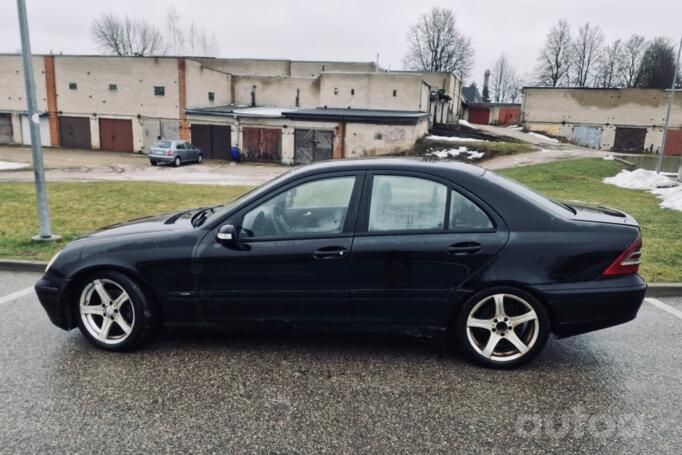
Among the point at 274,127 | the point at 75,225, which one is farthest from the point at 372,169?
the point at 274,127

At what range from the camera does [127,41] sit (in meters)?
71.9

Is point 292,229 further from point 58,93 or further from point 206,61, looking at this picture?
point 206,61

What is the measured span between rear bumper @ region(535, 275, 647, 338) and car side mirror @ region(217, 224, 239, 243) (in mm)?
2284

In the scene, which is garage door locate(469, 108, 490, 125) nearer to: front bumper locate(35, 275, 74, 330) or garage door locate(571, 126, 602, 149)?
garage door locate(571, 126, 602, 149)

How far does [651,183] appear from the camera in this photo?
1697 centimetres

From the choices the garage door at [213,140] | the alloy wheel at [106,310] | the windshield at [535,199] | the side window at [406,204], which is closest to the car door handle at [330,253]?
the side window at [406,204]

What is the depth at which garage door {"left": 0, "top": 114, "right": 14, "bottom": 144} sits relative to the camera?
37.4 meters

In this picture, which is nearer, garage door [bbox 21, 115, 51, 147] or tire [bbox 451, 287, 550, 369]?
tire [bbox 451, 287, 550, 369]

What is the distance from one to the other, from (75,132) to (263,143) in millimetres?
15479

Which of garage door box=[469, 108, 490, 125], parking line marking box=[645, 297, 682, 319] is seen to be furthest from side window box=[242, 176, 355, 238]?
garage door box=[469, 108, 490, 125]

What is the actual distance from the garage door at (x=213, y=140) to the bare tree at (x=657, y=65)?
59.2 metres

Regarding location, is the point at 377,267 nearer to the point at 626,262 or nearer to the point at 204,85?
the point at 626,262

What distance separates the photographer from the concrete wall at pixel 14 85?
36.5 metres

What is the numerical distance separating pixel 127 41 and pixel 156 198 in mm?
70707
